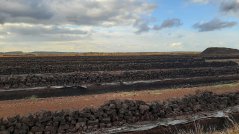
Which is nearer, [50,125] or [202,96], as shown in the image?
[50,125]

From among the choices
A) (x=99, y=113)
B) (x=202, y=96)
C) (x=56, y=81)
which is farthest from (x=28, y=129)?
(x=56, y=81)

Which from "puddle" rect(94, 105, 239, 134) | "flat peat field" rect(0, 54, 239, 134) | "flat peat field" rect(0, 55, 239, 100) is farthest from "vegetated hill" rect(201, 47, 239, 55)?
"puddle" rect(94, 105, 239, 134)

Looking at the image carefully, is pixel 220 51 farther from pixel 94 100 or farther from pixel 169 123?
pixel 169 123

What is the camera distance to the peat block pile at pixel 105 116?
13516 millimetres

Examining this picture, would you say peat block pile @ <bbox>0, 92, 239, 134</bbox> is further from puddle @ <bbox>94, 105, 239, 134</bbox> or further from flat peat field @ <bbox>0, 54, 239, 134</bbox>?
puddle @ <bbox>94, 105, 239, 134</bbox>

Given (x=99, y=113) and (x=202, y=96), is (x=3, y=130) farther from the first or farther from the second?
(x=202, y=96)

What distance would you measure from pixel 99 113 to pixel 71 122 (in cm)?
112

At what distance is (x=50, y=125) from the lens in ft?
45.4

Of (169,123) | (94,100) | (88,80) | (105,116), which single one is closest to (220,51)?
(88,80)

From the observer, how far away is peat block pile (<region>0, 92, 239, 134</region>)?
44.3ft

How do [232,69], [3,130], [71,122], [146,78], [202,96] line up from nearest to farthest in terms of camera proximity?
[3,130]
[71,122]
[202,96]
[146,78]
[232,69]

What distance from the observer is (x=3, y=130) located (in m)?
13.2

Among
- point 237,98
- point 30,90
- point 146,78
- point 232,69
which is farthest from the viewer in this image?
point 232,69

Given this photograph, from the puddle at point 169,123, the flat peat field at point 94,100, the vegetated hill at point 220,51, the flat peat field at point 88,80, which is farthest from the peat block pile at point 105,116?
the vegetated hill at point 220,51
